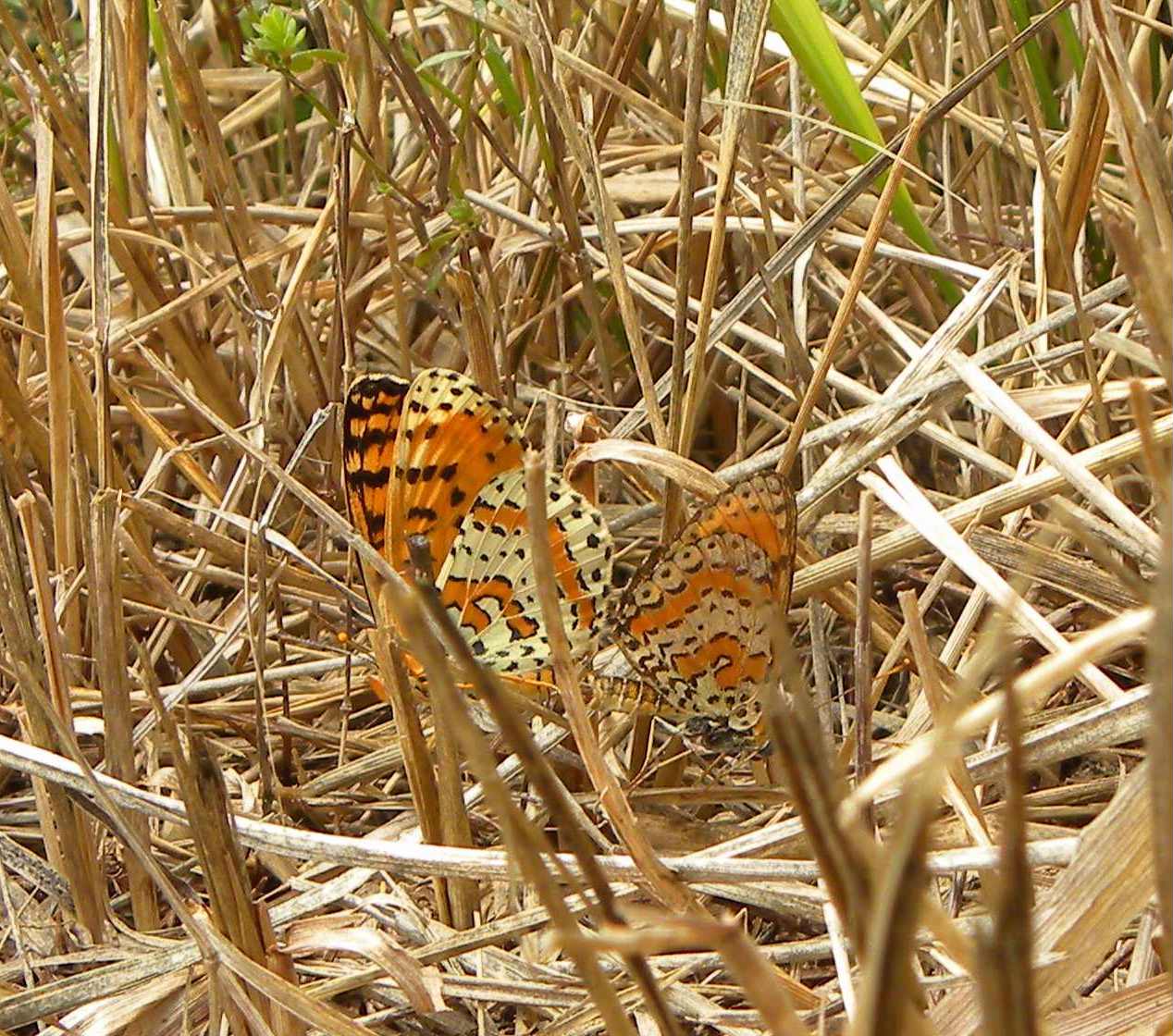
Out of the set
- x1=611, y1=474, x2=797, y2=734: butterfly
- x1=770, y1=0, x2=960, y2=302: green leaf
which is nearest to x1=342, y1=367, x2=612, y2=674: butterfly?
x1=611, y1=474, x2=797, y2=734: butterfly

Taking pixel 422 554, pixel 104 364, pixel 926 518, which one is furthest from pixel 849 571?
pixel 104 364

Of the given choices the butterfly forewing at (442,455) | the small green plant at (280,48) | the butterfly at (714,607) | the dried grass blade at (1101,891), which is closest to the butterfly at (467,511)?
the butterfly forewing at (442,455)

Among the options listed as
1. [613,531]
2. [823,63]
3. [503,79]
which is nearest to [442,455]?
[613,531]

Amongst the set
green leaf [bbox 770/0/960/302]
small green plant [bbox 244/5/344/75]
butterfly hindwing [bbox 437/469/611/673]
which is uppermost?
small green plant [bbox 244/5/344/75]

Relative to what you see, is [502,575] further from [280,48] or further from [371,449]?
[280,48]

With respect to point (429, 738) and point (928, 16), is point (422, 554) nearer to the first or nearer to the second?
point (429, 738)

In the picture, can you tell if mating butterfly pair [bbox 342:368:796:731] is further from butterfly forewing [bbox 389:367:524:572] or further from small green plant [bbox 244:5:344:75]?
small green plant [bbox 244:5:344:75]
